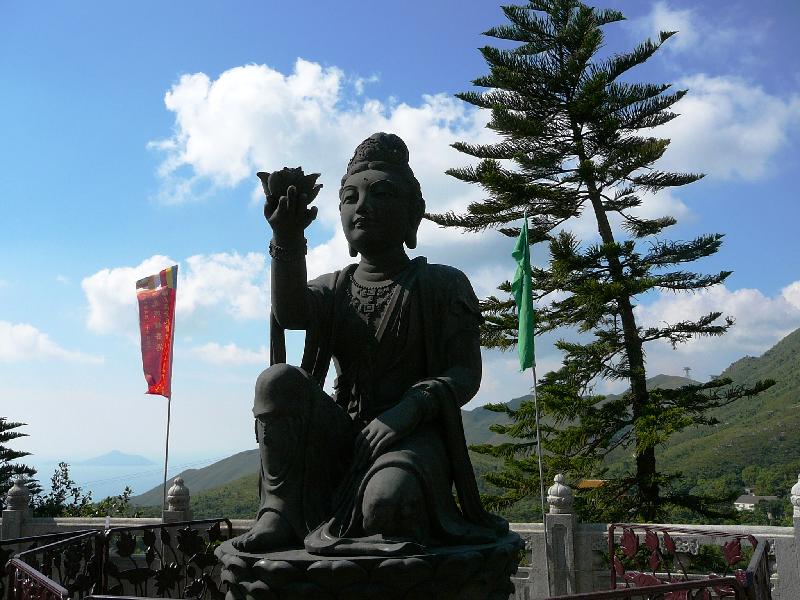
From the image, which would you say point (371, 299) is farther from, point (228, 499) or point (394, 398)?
point (228, 499)

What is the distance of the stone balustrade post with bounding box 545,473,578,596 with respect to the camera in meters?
6.59

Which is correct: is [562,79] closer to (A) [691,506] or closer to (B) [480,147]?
(B) [480,147]

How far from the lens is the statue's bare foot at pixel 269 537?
3117mm

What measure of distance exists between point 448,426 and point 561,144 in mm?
10124

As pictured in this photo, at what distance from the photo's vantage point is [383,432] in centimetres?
326

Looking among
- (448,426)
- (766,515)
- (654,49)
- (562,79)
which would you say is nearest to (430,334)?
(448,426)

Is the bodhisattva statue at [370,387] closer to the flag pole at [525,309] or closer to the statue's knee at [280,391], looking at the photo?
the statue's knee at [280,391]

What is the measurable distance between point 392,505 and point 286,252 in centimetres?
132

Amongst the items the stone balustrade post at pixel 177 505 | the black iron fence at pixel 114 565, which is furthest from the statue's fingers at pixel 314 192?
the stone balustrade post at pixel 177 505

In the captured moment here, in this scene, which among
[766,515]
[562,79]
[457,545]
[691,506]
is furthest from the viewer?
[766,515]

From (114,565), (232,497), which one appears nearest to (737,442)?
(232,497)

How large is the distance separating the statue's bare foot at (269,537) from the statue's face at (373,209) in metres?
1.48

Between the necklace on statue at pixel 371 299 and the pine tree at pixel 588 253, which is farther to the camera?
the pine tree at pixel 588 253

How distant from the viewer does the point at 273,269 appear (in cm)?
364
